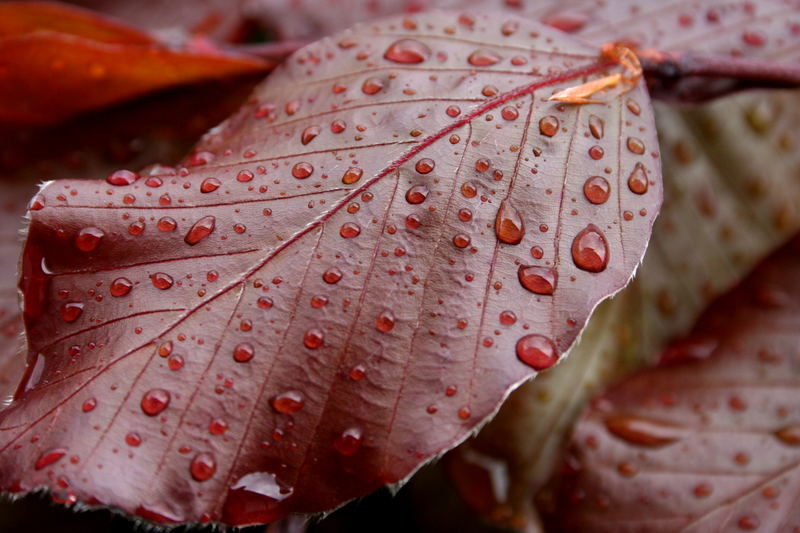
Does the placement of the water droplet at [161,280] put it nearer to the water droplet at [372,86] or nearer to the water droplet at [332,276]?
the water droplet at [332,276]

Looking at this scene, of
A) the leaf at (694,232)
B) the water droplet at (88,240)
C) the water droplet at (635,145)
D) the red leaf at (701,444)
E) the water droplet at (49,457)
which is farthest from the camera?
the leaf at (694,232)

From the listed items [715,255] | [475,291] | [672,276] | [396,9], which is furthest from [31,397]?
[715,255]

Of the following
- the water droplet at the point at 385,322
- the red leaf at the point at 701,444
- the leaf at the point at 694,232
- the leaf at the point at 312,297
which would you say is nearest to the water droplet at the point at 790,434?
the red leaf at the point at 701,444

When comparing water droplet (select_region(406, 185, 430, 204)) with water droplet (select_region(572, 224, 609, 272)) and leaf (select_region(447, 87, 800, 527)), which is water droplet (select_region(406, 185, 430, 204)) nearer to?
water droplet (select_region(572, 224, 609, 272))

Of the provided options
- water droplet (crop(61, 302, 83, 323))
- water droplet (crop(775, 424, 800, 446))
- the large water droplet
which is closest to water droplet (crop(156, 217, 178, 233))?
water droplet (crop(61, 302, 83, 323))

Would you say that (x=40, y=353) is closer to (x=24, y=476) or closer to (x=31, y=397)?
(x=31, y=397)

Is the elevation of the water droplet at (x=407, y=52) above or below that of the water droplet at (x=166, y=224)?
above

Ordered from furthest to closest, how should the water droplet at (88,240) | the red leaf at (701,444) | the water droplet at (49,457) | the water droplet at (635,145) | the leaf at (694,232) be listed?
1. the leaf at (694,232)
2. the red leaf at (701,444)
3. the water droplet at (635,145)
4. the water droplet at (88,240)
5. the water droplet at (49,457)
